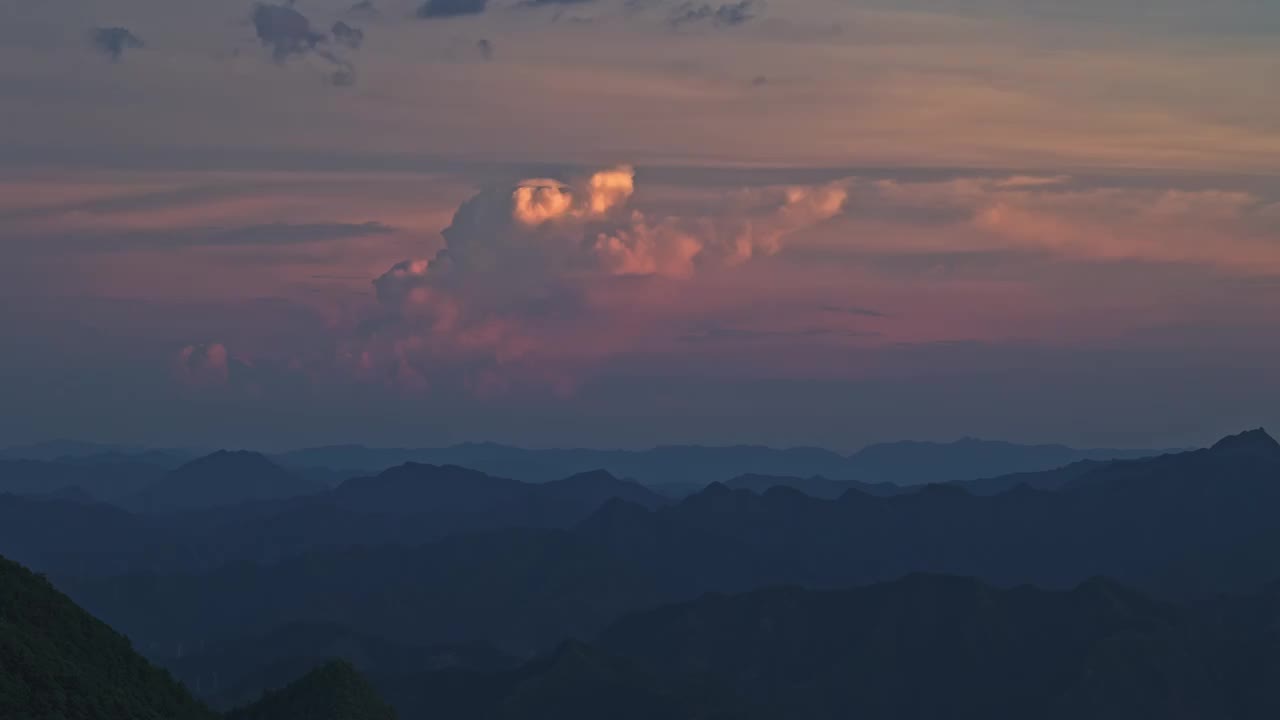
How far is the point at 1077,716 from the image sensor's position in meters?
198

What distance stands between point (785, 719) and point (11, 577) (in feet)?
414

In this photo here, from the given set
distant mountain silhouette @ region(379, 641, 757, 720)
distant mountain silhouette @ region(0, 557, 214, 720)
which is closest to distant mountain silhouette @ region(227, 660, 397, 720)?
distant mountain silhouette @ region(0, 557, 214, 720)

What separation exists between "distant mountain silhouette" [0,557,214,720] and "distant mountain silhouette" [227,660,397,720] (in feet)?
32.7

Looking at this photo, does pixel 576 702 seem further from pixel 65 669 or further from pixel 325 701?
pixel 65 669

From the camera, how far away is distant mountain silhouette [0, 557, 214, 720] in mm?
73875

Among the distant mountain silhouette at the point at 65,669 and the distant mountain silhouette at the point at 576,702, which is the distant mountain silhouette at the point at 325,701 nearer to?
the distant mountain silhouette at the point at 65,669

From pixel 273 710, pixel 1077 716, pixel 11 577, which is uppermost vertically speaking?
pixel 11 577

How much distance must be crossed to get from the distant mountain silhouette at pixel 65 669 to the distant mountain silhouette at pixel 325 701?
32.7 ft

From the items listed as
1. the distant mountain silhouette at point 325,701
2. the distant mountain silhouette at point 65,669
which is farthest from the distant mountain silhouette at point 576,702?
the distant mountain silhouette at point 65,669

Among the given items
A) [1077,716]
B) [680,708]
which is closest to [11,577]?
[680,708]

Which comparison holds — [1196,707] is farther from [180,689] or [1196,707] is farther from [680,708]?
[180,689]

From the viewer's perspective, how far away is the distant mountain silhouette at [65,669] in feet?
242

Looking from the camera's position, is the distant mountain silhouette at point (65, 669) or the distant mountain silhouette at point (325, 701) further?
the distant mountain silhouette at point (325, 701)

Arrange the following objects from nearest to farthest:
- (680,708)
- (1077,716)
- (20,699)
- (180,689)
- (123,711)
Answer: (20,699) < (123,711) < (180,689) < (680,708) < (1077,716)
